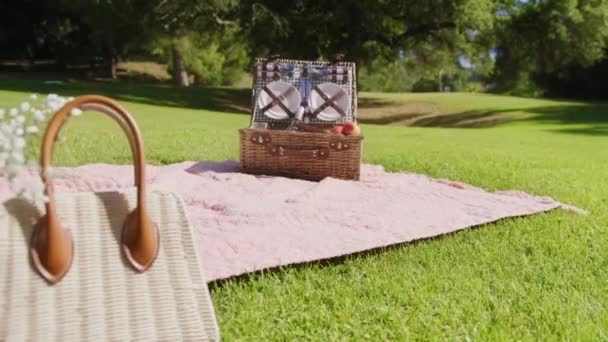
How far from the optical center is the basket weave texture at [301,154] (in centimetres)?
460

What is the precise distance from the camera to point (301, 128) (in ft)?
16.3

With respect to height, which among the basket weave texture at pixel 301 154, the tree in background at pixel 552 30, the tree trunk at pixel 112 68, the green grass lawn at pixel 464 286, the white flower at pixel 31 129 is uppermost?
the tree in background at pixel 552 30

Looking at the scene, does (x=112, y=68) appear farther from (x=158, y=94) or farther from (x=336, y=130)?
(x=336, y=130)

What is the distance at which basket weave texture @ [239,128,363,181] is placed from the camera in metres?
4.60

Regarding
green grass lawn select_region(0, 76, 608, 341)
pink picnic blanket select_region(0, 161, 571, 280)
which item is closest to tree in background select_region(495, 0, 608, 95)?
green grass lawn select_region(0, 76, 608, 341)

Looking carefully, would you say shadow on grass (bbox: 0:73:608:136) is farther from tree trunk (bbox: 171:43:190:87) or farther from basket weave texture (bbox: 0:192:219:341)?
basket weave texture (bbox: 0:192:219:341)

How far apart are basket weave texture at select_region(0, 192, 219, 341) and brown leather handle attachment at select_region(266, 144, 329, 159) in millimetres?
3046

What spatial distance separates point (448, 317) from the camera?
203 cm

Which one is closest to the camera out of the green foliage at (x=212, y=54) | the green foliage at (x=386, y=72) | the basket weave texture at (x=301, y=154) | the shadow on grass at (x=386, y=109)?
the basket weave texture at (x=301, y=154)

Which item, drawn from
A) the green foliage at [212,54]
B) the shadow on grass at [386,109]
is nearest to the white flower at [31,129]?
the shadow on grass at [386,109]

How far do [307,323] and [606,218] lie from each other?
7.96ft

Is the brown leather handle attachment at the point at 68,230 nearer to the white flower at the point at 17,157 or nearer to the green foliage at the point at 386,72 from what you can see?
the white flower at the point at 17,157

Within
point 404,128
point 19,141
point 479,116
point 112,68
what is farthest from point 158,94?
point 19,141

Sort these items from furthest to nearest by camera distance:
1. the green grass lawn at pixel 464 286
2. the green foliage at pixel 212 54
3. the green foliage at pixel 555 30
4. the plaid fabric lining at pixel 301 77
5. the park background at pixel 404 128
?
the green foliage at pixel 212 54, the green foliage at pixel 555 30, the plaid fabric lining at pixel 301 77, the park background at pixel 404 128, the green grass lawn at pixel 464 286
